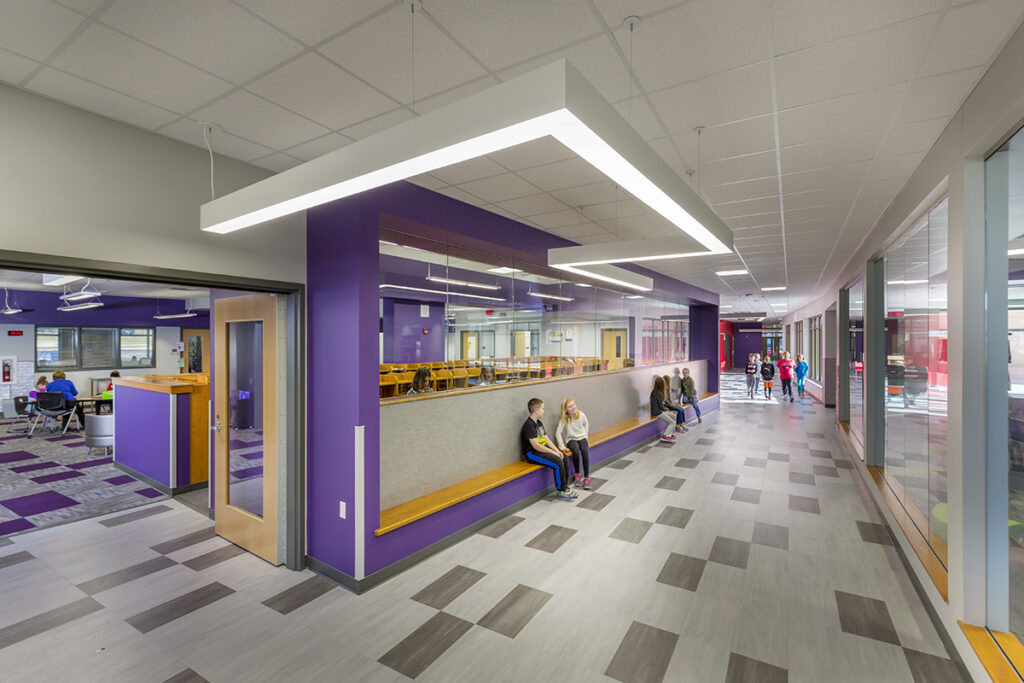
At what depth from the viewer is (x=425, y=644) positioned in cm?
265

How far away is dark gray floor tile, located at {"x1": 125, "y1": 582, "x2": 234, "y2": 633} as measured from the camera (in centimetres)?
288

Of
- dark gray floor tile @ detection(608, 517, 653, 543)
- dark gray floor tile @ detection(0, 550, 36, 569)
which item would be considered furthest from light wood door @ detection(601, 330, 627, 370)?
dark gray floor tile @ detection(0, 550, 36, 569)

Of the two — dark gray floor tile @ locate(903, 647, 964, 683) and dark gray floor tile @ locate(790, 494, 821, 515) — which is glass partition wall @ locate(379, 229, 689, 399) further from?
dark gray floor tile @ locate(903, 647, 964, 683)

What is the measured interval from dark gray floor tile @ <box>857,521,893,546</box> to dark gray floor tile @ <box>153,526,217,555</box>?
5.82 m

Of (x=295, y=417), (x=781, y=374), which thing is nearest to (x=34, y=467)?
(x=295, y=417)

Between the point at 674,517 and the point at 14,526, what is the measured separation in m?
6.30

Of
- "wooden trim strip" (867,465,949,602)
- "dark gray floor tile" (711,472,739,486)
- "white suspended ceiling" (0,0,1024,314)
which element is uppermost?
"white suspended ceiling" (0,0,1024,314)

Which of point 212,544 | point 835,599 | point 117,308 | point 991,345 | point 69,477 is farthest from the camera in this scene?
point 117,308

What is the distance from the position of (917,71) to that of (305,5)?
2862 millimetres

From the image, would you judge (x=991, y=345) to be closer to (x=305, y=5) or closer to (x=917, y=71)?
(x=917, y=71)

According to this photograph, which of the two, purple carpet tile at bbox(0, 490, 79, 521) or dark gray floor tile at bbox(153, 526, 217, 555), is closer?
dark gray floor tile at bbox(153, 526, 217, 555)

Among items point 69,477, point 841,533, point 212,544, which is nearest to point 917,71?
point 841,533

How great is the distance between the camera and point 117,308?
481 inches

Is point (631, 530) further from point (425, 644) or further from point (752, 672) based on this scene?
point (425, 644)
